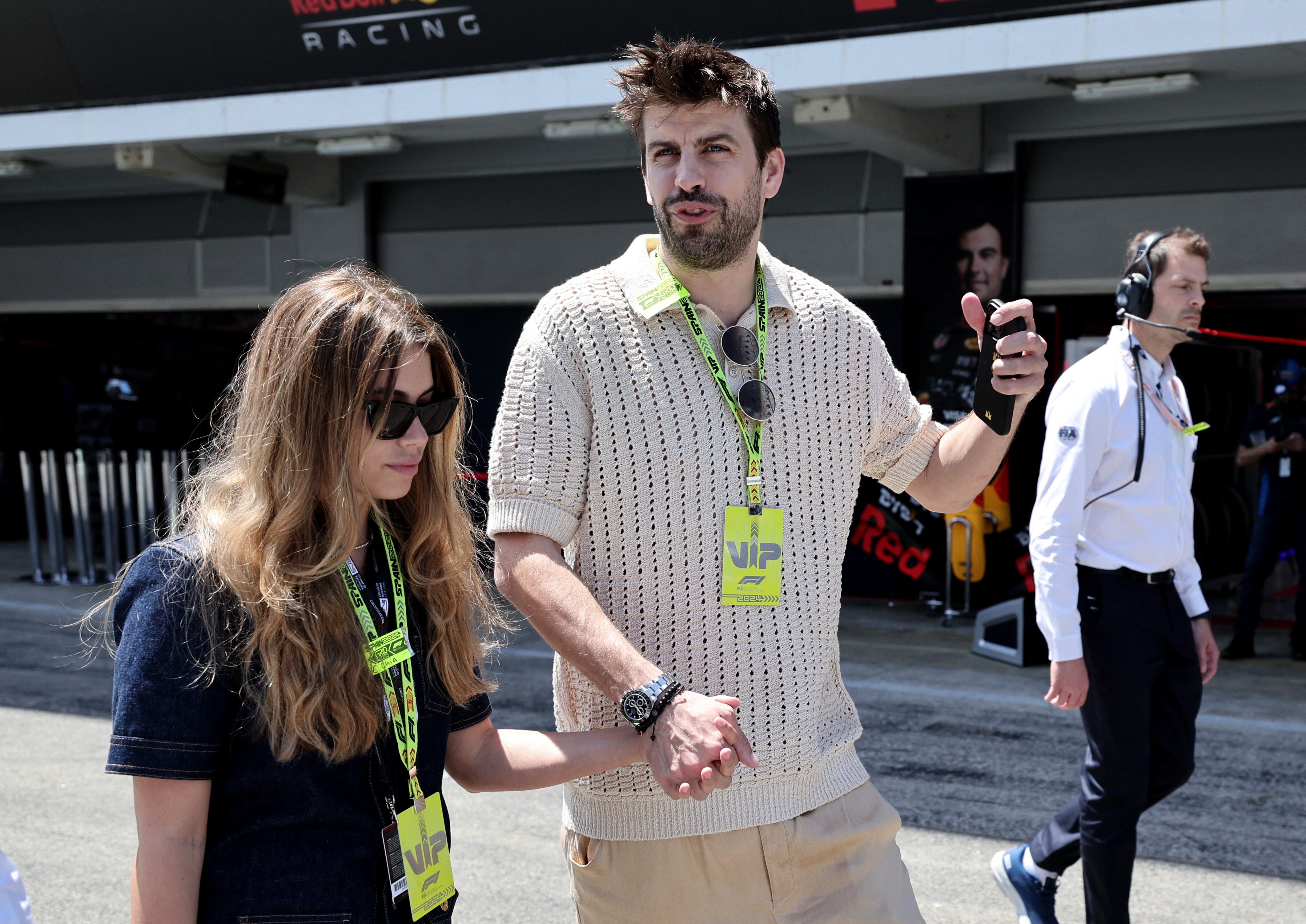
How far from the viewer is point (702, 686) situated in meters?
2.33

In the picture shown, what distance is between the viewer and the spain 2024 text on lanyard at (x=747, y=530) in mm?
2334

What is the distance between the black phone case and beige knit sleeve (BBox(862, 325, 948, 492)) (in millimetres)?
142

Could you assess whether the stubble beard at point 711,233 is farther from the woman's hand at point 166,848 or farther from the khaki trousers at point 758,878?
→ the woman's hand at point 166,848

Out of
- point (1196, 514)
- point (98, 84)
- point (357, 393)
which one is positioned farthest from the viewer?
point (98, 84)

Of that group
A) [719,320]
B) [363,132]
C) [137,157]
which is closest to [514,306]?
[363,132]

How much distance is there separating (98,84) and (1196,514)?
999cm

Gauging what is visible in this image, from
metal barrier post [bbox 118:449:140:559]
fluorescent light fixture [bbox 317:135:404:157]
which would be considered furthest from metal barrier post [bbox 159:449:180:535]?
fluorescent light fixture [bbox 317:135:404:157]

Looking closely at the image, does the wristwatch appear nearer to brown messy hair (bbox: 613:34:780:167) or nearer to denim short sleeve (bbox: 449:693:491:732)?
denim short sleeve (bbox: 449:693:491:732)

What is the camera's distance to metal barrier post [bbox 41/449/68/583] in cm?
1198

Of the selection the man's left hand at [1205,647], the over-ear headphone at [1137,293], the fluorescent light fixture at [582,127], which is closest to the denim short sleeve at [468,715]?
the man's left hand at [1205,647]

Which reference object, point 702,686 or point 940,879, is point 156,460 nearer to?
Answer: point 940,879

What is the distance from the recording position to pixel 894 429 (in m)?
2.67

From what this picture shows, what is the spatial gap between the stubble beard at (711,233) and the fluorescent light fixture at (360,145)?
8.75 m

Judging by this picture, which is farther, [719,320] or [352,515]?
[719,320]
